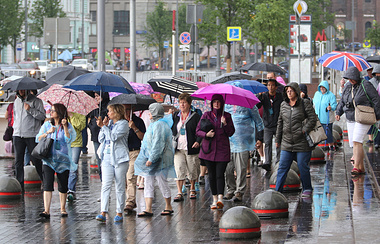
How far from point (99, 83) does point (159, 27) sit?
74.5 m

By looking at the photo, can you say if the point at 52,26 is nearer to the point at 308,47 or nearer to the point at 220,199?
the point at 308,47

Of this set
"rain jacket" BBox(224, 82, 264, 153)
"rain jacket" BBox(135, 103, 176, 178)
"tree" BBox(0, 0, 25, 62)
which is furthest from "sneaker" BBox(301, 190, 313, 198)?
"tree" BBox(0, 0, 25, 62)

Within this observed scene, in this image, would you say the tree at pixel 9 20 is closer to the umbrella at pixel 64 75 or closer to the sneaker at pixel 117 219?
the umbrella at pixel 64 75

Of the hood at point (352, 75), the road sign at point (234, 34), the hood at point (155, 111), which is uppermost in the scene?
the road sign at point (234, 34)

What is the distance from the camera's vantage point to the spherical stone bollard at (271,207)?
10.4 m

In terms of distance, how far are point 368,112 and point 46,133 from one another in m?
5.60

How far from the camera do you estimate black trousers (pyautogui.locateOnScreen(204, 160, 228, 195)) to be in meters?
11.3

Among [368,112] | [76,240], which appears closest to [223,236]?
[76,240]

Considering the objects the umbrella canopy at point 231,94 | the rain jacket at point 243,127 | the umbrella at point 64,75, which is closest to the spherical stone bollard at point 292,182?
the rain jacket at point 243,127

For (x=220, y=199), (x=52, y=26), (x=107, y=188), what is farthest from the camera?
(x=52, y=26)

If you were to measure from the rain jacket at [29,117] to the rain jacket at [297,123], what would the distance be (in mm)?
4145

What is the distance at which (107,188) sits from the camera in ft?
34.6

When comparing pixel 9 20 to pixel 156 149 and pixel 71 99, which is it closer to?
pixel 71 99

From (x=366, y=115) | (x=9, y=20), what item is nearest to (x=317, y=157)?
(x=366, y=115)
